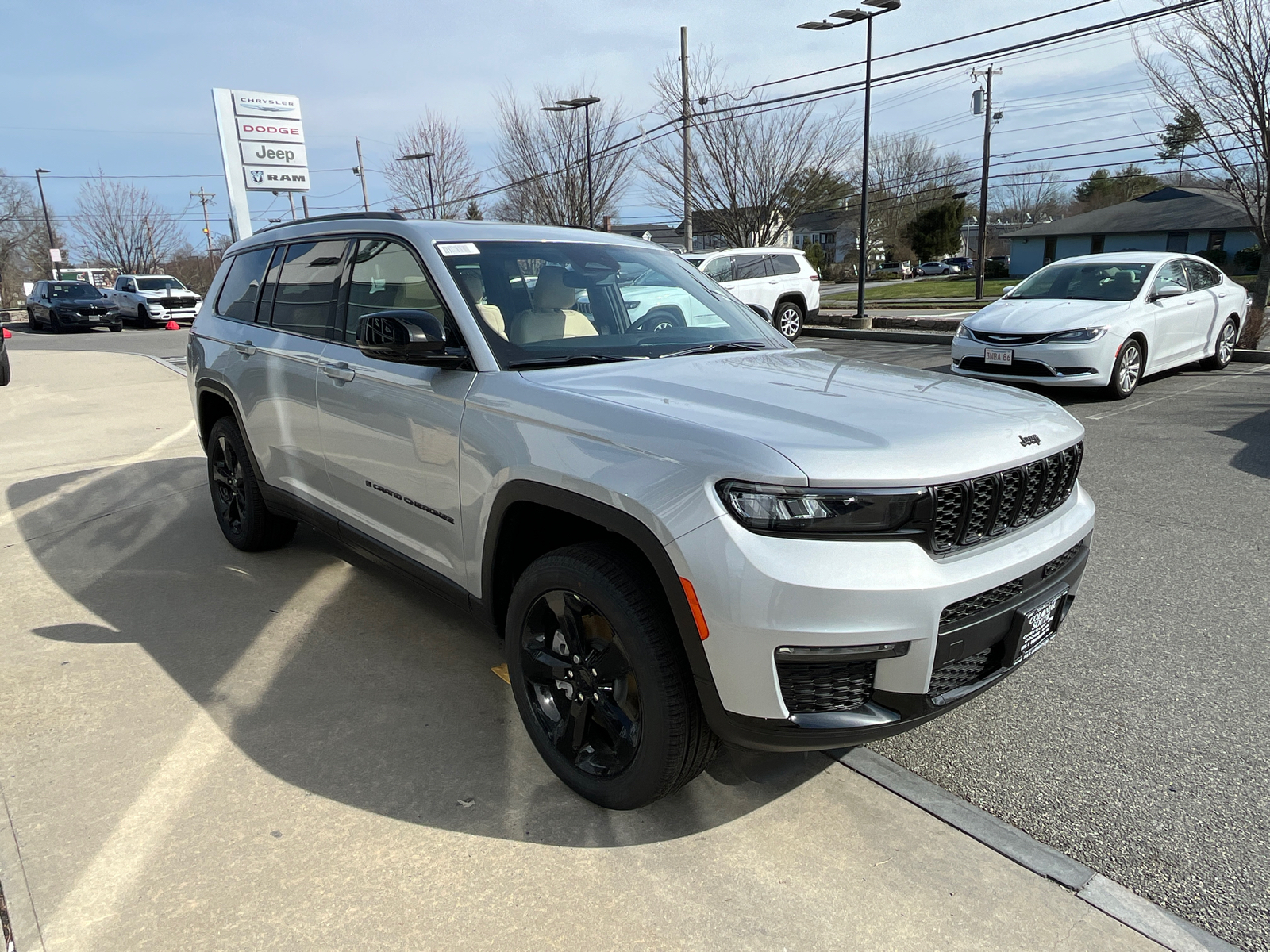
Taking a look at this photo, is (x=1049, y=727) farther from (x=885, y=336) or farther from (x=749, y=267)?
(x=885, y=336)

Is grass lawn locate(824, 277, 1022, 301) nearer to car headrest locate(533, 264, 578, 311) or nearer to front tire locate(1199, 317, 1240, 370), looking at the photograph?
front tire locate(1199, 317, 1240, 370)

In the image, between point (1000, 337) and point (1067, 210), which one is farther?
point (1067, 210)

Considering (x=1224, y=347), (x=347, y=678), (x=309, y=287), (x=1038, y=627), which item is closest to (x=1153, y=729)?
(x=1038, y=627)

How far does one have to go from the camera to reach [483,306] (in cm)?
311

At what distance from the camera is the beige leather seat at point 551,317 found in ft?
10.2

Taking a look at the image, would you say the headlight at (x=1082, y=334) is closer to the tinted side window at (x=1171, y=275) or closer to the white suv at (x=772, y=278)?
the tinted side window at (x=1171, y=275)

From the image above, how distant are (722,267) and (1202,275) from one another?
8128mm

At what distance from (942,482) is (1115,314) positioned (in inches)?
325

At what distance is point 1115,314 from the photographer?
354 inches

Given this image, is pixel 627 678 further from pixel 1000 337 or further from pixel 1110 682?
pixel 1000 337

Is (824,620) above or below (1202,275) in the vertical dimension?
below

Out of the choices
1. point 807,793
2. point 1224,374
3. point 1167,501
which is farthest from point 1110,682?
point 1224,374

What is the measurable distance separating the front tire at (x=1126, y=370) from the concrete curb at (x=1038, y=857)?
301 inches

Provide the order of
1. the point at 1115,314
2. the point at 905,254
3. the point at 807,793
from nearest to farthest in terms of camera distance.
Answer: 1. the point at 807,793
2. the point at 1115,314
3. the point at 905,254
